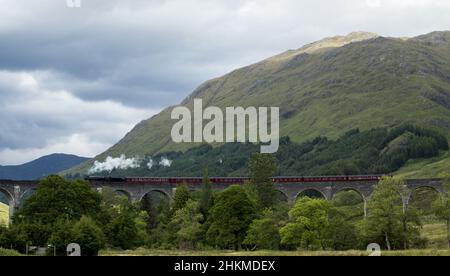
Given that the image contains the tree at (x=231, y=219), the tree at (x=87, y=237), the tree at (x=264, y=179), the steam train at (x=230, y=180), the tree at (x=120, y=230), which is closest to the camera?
the tree at (x=87, y=237)

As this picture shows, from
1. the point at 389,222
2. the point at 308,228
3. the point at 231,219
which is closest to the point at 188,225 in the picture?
the point at 231,219

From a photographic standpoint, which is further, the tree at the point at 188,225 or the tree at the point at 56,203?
the tree at the point at 188,225

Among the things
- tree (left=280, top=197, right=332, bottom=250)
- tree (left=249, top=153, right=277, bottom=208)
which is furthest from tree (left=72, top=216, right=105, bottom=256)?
tree (left=249, top=153, right=277, bottom=208)

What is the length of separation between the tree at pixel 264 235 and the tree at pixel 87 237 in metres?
19.1

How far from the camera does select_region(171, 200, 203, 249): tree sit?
8512 cm

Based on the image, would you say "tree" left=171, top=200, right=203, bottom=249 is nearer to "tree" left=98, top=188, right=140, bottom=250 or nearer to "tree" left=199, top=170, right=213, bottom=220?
"tree" left=199, top=170, right=213, bottom=220

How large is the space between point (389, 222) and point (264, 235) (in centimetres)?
1457

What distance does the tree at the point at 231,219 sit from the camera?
79000 millimetres

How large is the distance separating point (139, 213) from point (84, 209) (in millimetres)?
34457

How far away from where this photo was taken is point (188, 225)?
287ft

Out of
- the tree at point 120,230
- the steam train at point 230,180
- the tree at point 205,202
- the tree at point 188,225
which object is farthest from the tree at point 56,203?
the steam train at point 230,180

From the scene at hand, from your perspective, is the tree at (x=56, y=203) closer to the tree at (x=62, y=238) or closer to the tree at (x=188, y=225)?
the tree at (x=62, y=238)

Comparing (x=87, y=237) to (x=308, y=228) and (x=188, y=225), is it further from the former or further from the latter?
(x=188, y=225)
